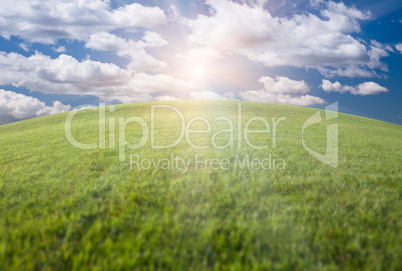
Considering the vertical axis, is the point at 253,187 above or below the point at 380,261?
above

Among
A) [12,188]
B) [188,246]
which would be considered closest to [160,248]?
[188,246]

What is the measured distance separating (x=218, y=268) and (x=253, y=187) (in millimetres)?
2882

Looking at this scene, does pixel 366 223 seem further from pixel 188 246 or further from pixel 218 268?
pixel 188 246

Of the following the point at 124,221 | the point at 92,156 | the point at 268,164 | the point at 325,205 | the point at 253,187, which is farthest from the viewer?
the point at 92,156

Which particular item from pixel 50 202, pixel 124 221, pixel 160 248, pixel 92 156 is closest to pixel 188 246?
pixel 160 248

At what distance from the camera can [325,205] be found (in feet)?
14.2

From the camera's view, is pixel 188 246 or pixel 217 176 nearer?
pixel 188 246

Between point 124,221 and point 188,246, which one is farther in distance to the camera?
point 124,221

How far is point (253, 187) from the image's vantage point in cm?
525

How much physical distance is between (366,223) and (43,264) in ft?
18.3

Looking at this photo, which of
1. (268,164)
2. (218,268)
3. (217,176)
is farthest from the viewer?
(268,164)

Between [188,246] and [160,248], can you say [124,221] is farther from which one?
[188,246]

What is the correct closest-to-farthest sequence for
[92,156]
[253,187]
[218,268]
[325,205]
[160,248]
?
[218,268]
[160,248]
[325,205]
[253,187]
[92,156]

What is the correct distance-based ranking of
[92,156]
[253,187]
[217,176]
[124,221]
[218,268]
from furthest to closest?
[92,156] < [217,176] < [253,187] < [124,221] < [218,268]
